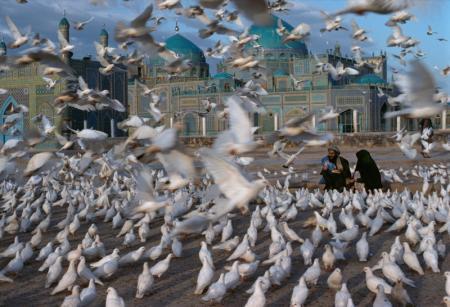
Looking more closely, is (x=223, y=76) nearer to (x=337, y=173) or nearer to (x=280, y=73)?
(x=280, y=73)

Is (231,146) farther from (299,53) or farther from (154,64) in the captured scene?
(154,64)

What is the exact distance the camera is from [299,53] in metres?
48.3

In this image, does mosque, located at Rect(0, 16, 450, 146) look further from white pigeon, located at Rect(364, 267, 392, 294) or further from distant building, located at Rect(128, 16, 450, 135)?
white pigeon, located at Rect(364, 267, 392, 294)

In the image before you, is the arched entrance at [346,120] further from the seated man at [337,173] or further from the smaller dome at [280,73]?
the seated man at [337,173]

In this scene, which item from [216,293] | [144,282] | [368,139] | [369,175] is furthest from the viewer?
[368,139]

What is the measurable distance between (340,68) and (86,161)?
562cm

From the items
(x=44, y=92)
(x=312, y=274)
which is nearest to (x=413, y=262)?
(x=312, y=274)

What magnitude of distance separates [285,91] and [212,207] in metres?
36.5

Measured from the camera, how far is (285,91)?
4300 centimetres

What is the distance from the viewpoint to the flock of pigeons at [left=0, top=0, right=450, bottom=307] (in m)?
4.12

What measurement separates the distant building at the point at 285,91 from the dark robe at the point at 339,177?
1075 inches

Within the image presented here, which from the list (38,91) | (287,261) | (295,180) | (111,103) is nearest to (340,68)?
(295,180)

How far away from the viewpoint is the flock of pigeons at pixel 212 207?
13.5 feet

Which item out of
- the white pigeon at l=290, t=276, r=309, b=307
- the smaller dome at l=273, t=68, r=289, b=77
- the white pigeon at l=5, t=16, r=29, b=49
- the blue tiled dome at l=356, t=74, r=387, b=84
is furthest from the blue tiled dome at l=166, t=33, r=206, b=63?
the white pigeon at l=290, t=276, r=309, b=307
